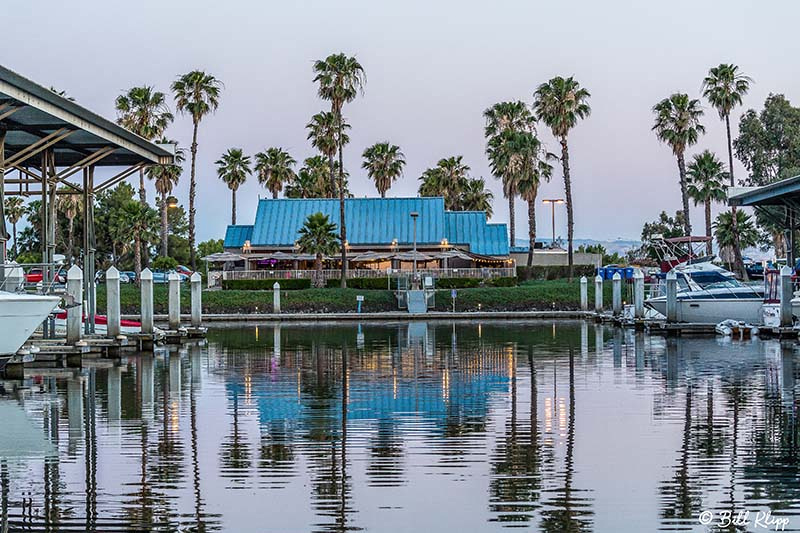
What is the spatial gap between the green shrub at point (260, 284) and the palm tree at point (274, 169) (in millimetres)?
29380

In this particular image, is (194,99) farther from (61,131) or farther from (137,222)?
(61,131)

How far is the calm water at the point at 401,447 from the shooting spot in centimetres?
1075

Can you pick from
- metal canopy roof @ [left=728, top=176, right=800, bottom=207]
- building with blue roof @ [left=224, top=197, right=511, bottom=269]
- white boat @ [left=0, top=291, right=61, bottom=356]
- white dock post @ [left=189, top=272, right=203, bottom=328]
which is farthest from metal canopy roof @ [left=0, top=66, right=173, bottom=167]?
building with blue roof @ [left=224, top=197, right=511, bottom=269]

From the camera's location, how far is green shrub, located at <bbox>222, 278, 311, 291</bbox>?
227 ft

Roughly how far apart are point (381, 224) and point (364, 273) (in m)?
9.61

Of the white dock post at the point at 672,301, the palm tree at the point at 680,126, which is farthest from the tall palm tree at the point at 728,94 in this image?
the white dock post at the point at 672,301

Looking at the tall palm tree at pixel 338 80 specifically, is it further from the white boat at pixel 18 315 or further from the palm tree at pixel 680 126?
the white boat at pixel 18 315

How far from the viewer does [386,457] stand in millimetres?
13766

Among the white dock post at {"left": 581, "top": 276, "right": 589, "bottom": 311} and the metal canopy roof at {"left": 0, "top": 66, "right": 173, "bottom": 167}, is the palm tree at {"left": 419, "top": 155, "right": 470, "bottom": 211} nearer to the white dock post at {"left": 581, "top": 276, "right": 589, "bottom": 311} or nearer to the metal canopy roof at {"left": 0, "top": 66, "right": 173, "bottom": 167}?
the white dock post at {"left": 581, "top": 276, "right": 589, "bottom": 311}

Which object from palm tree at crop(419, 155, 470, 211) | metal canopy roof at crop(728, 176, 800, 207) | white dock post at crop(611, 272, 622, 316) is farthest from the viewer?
palm tree at crop(419, 155, 470, 211)

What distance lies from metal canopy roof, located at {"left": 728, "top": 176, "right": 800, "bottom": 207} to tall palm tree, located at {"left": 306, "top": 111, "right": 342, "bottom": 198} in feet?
104

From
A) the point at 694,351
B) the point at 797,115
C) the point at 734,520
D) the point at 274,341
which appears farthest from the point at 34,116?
the point at 797,115

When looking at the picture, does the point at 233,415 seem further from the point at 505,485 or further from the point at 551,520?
the point at 551,520

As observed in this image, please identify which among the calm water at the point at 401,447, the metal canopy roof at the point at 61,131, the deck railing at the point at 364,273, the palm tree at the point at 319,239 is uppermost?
the metal canopy roof at the point at 61,131
